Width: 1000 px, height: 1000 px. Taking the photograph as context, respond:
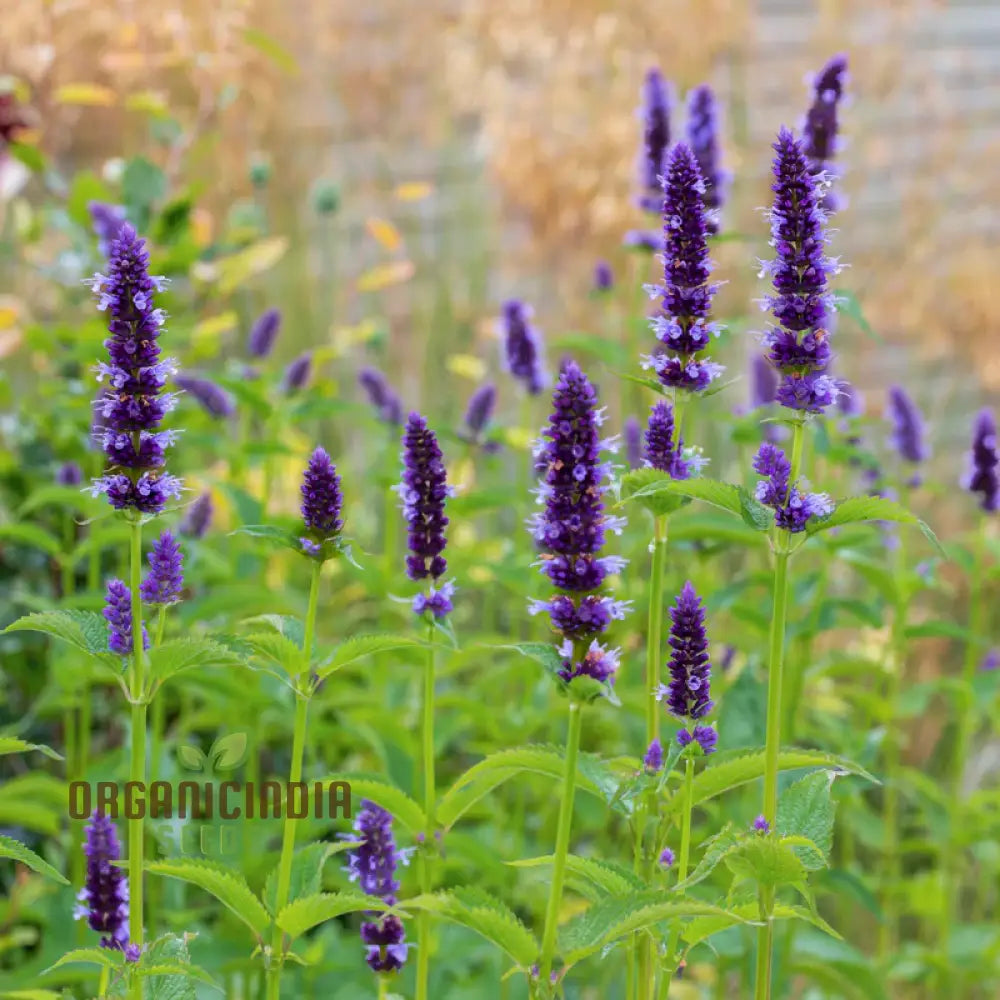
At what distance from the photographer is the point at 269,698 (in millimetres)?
1975

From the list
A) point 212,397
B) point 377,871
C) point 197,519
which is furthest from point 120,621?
point 212,397

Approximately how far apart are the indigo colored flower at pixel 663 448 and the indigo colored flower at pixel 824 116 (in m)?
0.59

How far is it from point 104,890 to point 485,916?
1.41 ft

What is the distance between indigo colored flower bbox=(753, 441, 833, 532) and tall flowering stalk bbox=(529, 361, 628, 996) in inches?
6.6

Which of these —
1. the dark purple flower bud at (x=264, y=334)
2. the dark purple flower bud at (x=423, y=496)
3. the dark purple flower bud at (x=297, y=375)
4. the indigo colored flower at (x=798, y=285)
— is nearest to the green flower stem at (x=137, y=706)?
the dark purple flower bud at (x=423, y=496)

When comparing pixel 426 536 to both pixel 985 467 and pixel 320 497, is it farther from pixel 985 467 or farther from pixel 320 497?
pixel 985 467

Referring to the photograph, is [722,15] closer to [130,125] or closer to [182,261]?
[130,125]

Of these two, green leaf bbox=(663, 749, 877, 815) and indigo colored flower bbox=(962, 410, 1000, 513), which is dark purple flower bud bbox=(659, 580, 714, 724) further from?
indigo colored flower bbox=(962, 410, 1000, 513)

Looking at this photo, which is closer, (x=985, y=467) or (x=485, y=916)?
(x=485, y=916)

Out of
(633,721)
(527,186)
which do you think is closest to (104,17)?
(527,186)

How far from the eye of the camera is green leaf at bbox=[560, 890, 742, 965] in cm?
98

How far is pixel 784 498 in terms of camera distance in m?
1.15

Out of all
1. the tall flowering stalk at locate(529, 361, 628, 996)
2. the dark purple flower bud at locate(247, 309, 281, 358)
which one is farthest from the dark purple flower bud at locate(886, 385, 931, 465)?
the tall flowering stalk at locate(529, 361, 628, 996)

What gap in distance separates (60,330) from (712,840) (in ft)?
5.98
